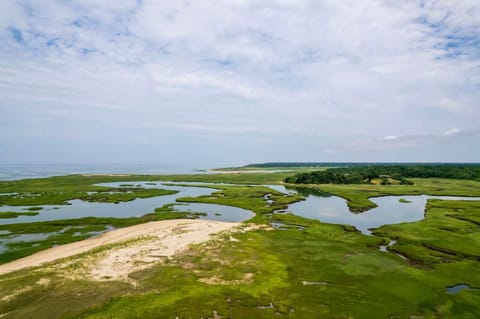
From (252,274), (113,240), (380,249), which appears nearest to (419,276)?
(380,249)

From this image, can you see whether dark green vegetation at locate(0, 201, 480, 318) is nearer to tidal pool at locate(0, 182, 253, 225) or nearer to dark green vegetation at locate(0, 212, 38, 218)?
tidal pool at locate(0, 182, 253, 225)

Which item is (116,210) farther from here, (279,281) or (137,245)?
(279,281)

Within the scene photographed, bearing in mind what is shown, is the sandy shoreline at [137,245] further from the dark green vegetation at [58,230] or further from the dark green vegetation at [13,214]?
the dark green vegetation at [13,214]

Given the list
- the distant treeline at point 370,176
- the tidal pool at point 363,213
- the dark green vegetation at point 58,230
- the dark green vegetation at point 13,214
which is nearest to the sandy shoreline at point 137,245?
the dark green vegetation at point 58,230

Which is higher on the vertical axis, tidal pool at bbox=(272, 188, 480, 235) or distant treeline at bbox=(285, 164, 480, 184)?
distant treeline at bbox=(285, 164, 480, 184)

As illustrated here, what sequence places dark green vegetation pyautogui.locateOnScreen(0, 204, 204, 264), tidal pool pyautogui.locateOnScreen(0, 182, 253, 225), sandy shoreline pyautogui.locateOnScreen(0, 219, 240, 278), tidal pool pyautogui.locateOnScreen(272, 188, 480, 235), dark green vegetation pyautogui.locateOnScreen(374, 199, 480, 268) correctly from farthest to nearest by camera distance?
tidal pool pyautogui.locateOnScreen(0, 182, 253, 225) → tidal pool pyautogui.locateOnScreen(272, 188, 480, 235) → dark green vegetation pyautogui.locateOnScreen(0, 204, 204, 264) → dark green vegetation pyautogui.locateOnScreen(374, 199, 480, 268) → sandy shoreline pyautogui.locateOnScreen(0, 219, 240, 278)

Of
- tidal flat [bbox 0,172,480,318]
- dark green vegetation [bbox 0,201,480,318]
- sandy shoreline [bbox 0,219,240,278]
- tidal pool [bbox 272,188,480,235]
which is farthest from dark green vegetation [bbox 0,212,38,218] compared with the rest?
tidal pool [bbox 272,188,480,235]

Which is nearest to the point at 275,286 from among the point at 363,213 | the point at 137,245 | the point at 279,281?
the point at 279,281
